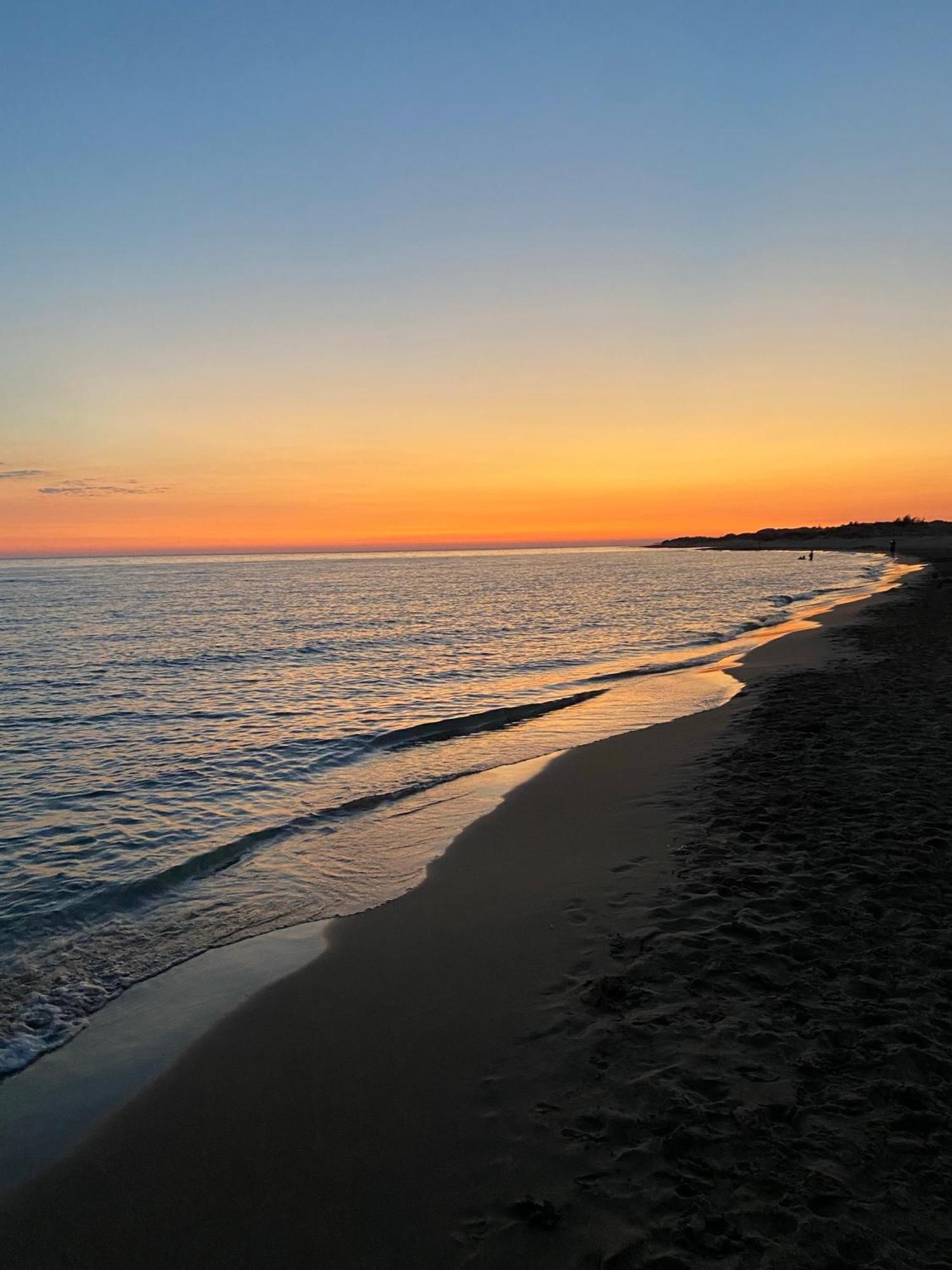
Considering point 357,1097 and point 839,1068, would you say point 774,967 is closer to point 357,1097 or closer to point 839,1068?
point 839,1068

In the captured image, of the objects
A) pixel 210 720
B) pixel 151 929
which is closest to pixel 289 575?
pixel 210 720

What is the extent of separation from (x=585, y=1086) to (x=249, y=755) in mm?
10989

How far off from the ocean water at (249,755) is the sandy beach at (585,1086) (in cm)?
160

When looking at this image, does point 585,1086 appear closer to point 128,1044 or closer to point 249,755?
point 128,1044

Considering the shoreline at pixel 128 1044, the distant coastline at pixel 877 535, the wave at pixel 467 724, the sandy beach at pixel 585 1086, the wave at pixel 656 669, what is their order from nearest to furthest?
the sandy beach at pixel 585 1086 → the shoreline at pixel 128 1044 → the wave at pixel 467 724 → the wave at pixel 656 669 → the distant coastline at pixel 877 535

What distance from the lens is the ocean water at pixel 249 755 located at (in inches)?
303

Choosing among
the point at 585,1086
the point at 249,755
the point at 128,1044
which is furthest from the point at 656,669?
the point at 128,1044

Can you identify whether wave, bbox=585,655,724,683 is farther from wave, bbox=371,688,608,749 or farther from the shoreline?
the shoreline

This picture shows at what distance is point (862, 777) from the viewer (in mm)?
9789

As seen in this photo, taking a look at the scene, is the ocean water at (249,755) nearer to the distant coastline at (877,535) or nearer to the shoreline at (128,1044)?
the shoreline at (128,1044)

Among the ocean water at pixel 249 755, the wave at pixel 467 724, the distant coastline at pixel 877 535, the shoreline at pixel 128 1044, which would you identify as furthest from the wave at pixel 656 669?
the distant coastline at pixel 877 535

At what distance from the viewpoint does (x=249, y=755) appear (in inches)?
561

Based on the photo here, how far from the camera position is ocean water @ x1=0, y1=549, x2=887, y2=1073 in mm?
7699

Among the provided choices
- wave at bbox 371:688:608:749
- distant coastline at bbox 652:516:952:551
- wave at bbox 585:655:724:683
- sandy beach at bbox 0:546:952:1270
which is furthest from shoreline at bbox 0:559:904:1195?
distant coastline at bbox 652:516:952:551
